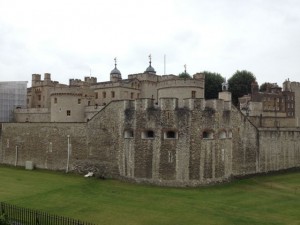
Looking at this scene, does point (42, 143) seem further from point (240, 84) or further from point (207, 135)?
point (240, 84)

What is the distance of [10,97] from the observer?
63.8 m

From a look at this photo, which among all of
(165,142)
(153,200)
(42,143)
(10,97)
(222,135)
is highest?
(10,97)

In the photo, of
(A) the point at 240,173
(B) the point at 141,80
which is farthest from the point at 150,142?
(B) the point at 141,80

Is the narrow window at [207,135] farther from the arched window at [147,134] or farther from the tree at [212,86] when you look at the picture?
the tree at [212,86]

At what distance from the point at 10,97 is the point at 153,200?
43.4 metres

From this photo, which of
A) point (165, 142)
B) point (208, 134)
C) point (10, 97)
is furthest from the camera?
point (10, 97)

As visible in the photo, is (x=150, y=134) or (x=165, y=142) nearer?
(x=165, y=142)

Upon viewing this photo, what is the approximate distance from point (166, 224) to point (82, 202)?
22.9 feet

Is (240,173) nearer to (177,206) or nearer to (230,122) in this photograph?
(230,122)

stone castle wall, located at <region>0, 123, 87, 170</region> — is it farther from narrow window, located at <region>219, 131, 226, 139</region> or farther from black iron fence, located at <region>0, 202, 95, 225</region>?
black iron fence, located at <region>0, 202, 95, 225</region>

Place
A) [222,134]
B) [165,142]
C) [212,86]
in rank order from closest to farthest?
[165,142] < [222,134] < [212,86]

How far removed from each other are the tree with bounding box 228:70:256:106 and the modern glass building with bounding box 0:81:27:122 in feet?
124

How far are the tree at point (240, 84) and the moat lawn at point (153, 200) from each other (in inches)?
1652

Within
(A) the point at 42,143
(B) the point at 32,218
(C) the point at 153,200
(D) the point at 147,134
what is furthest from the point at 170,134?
(A) the point at 42,143
